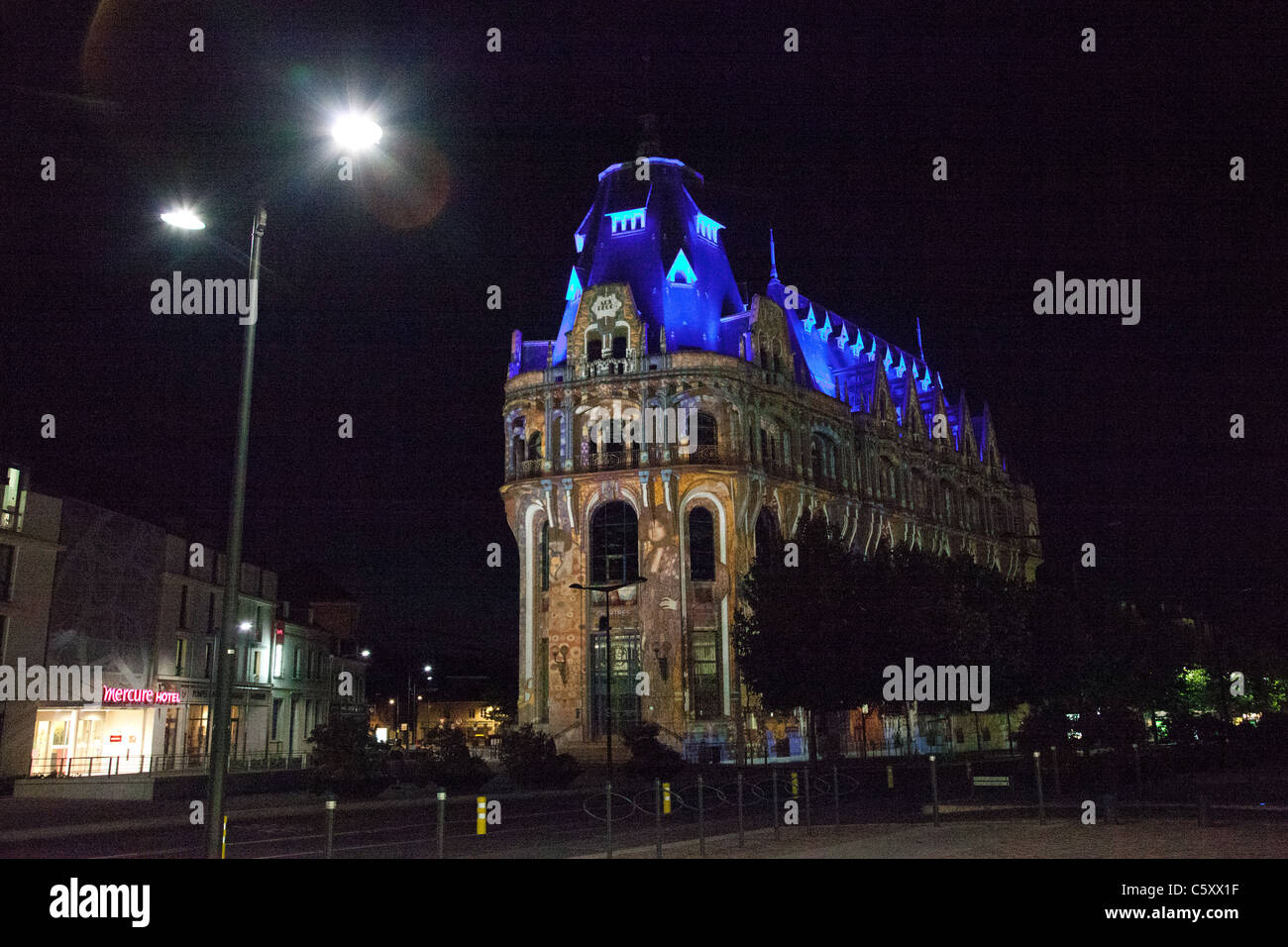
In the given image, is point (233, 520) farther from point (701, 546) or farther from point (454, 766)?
point (701, 546)

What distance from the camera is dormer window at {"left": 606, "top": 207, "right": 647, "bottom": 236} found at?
61.8 meters

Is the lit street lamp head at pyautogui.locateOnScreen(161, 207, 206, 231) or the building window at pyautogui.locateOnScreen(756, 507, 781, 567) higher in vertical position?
the building window at pyautogui.locateOnScreen(756, 507, 781, 567)

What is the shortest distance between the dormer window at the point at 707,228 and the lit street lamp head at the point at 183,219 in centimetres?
5098

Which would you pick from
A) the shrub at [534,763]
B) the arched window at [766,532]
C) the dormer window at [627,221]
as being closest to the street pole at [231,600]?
the shrub at [534,763]

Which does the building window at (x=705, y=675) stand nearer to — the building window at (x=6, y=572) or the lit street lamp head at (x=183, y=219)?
the building window at (x=6, y=572)

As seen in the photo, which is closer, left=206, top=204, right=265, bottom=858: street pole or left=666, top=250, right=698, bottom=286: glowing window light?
left=206, top=204, right=265, bottom=858: street pole

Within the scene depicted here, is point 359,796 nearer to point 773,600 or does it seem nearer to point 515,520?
point 773,600

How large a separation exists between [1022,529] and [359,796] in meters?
72.2

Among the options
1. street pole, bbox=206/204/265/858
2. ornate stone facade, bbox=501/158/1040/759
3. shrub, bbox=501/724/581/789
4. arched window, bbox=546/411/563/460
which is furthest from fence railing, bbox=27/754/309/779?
street pole, bbox=206/204/265/858

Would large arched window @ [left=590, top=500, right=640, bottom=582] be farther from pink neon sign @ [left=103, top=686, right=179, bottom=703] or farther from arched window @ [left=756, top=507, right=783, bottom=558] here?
pink neon sign @ [left=103, top=686, right=179, bottom=703]

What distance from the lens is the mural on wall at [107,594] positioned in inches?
1694

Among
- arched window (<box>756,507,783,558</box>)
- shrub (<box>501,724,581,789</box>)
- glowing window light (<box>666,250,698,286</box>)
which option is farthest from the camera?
glowing window light (<box>666,250,698,286</box>)

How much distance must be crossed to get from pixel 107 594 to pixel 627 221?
34119 millimetres

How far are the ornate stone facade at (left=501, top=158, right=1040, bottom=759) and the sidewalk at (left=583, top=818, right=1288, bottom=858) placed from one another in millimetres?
33028
